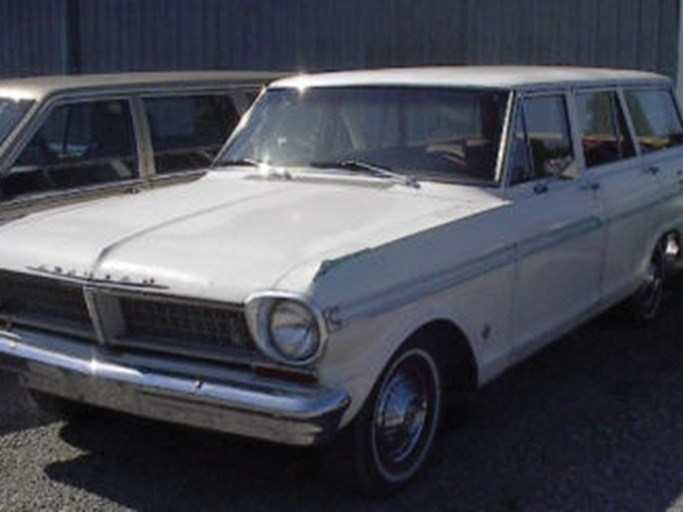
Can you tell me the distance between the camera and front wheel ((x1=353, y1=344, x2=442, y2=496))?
12.6 feet

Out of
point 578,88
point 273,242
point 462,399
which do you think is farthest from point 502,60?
point 273,242

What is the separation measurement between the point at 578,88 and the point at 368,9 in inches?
259

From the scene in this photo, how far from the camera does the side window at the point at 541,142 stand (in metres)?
4.79

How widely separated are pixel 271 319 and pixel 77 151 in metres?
3.10

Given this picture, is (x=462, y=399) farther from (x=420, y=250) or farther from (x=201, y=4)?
(x=201, y=4)

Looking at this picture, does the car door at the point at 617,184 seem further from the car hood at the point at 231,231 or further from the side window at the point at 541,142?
the car hood at the point at 231,231

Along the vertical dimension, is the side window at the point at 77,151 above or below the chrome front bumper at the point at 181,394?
above

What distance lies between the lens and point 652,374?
5.45 metres

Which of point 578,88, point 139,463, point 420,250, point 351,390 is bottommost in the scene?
point 139,463

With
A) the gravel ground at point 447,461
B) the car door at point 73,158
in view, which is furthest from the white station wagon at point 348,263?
the car door at point 73,158

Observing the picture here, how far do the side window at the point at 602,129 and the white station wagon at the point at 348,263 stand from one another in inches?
0.7

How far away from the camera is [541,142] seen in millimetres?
5004

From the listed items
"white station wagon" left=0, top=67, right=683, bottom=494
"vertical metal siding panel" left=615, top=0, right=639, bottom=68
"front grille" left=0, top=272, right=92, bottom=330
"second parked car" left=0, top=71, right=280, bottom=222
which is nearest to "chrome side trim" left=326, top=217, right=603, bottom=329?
"white station wagon" left=0, top=67, right=683, bottom=494

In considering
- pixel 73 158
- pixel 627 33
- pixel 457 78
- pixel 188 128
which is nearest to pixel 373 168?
pixel 457 78
